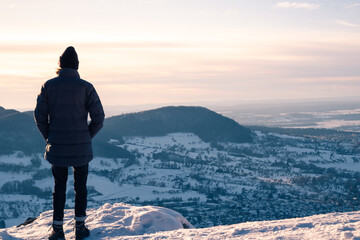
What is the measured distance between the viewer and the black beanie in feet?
36.1

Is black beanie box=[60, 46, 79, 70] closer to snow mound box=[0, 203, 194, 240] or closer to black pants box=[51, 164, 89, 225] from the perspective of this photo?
black pants box=[51, 164, 89, 225]

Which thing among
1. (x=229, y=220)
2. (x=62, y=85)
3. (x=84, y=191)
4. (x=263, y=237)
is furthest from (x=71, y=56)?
(x=229, y=220)

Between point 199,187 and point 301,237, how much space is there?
18281 cm

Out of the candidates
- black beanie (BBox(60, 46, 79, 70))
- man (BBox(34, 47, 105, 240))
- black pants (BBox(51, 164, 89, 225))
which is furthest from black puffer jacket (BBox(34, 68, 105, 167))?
black pants (BBox(51, 164, 89, 225))

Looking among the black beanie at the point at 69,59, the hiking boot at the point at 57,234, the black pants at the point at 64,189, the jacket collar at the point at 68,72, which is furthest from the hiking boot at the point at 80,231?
the black beanie at the point at 69,59

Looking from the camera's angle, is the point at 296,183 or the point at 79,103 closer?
the point at 79,103

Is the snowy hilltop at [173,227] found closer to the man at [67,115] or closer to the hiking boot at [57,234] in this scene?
the hiking boot at [57,234]

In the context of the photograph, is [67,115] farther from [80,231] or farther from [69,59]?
[80,231]

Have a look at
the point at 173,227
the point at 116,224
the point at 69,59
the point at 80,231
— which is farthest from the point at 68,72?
the point at 173,227

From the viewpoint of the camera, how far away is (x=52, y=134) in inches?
425

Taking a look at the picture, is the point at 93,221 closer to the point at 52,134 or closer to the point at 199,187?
the point at 52,134

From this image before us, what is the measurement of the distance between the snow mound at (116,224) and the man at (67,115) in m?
2.68

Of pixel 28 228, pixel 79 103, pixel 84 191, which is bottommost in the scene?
pixel 28 228

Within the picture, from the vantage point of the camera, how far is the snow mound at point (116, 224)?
12594mm
